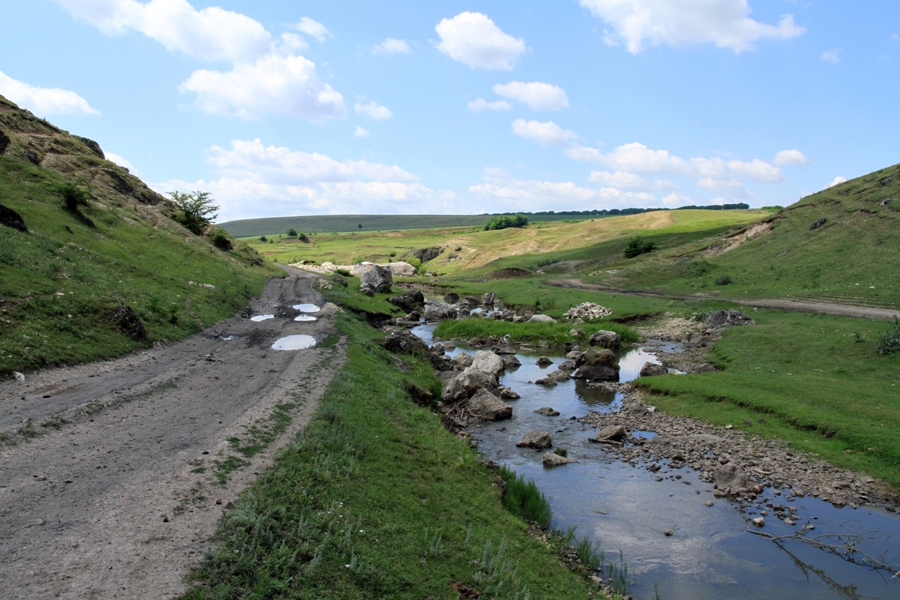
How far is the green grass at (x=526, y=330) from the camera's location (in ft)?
155

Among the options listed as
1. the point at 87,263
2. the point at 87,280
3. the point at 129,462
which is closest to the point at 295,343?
the point at 87,280

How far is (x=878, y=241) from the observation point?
6069 centimetres

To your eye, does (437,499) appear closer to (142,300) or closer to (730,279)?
(142,300)

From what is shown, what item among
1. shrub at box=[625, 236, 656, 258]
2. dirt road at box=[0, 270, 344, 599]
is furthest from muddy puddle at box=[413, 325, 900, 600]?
shrub at box=[625, 236, 656, 258]

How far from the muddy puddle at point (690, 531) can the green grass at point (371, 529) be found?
7.92 ft

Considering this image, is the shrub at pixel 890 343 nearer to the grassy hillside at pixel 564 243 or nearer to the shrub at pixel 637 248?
the shrub at pixel 637 248

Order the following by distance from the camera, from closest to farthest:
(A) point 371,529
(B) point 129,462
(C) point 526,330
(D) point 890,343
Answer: (A) point 371,529 → (B) point 129,462 → (D) point 890,343 → (C) point 526,330

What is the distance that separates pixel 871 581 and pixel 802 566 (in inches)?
56.8

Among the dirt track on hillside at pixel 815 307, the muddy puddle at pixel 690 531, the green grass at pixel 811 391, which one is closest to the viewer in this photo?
the muddy puddle at pixel 690 531

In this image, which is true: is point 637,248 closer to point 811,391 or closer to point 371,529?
point 811,391

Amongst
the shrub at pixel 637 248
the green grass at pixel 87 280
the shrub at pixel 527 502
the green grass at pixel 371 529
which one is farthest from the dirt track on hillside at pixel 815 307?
the green grass at pixel 87 280

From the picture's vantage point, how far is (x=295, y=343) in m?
30.2

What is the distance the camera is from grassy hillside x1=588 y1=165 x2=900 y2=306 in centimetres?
5438

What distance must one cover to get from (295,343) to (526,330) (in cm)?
2588
